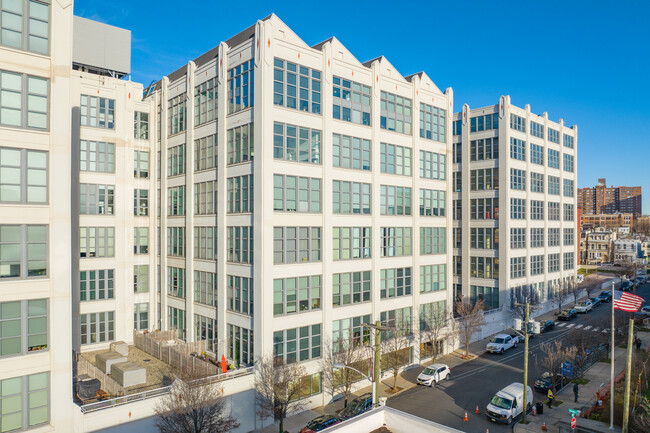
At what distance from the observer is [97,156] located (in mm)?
39375

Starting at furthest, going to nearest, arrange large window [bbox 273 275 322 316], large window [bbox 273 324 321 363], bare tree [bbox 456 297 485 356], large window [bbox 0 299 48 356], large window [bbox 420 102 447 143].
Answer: bare tree [bbox 456 297 485 356] < large window [bbox 420 102 447 143] < large window [bbox 273 275 322 316] < large window [bbox 273 324 321 363] < large window [bbox 0 299 48 356]

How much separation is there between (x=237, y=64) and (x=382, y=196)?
1577 centimetres

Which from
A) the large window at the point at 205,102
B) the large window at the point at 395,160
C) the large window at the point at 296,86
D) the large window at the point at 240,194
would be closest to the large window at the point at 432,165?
the large window at the point at 395,160

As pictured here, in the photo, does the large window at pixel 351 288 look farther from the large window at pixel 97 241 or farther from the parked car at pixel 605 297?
the parked car at pixel 605 297

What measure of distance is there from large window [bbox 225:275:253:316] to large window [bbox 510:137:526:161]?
3876 centimetres

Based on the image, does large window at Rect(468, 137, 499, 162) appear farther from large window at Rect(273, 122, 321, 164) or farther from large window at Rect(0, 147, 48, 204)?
large window at Rect(0, 147, 48, 204)

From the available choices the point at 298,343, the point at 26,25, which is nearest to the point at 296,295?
Result: the point at 298,343

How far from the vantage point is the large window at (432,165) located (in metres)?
43.2

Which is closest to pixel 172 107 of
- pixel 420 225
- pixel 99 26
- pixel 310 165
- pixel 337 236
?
pixel 99 26

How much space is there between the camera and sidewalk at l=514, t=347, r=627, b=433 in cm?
2822

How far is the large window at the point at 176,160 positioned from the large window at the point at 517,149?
38.8 m

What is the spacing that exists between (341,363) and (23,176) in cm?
2262

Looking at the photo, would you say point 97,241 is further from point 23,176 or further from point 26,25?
point 26,25

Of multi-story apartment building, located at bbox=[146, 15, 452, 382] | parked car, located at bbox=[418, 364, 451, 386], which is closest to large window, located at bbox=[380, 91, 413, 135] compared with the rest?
multi-story apartment building, located at bbox=[146, 15, 452, 382]
